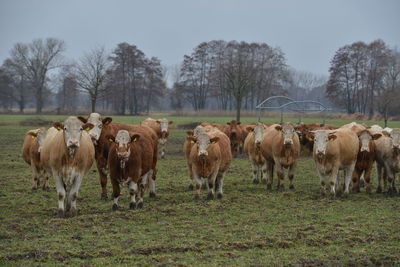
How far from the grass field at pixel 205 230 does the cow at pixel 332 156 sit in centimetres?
52

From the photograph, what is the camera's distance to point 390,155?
13547 millimetres

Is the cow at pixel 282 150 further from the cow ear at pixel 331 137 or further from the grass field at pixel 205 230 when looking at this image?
the cow ear at pixel 331 137

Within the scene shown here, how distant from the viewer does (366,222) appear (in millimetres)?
9836

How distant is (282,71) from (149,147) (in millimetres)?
66725

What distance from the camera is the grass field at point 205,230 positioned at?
736 cm

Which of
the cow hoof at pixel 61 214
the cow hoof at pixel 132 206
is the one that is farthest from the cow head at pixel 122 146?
the cow hoof at pixel 61 214

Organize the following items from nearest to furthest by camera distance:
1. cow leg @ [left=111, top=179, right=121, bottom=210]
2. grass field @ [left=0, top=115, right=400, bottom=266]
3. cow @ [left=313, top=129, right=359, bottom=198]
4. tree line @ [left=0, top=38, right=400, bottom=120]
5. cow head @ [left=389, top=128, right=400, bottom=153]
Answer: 1. grass field @ [left=0, top=115, right=400, bottom=266]
2. cow leg @ [left=111, top=179, right=121, bottom=210]
3. cow @ [left=313, top=129, right=359, bottom=198]
4. cow head @ [left=389, top=128, right=400, bottom=153]
5. tree line @ [left=0, top=38, right=400, bottom=120]

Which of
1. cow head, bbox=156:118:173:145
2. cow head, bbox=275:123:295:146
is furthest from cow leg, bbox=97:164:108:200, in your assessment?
cow head, bbox=156:118:173:145

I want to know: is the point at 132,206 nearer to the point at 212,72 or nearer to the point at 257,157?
the point at 257,157

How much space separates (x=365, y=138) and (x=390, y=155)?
0.79 meters

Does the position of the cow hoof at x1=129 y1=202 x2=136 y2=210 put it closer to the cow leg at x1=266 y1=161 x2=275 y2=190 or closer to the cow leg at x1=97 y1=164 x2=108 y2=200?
the cow leg at x1=97 y1=164 x2=108 y2=200

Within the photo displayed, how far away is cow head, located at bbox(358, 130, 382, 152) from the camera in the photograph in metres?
13.5

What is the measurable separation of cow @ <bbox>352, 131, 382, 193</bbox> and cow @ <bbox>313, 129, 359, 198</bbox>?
0.39 meters

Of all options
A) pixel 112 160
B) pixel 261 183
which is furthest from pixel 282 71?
pixel 112 160
